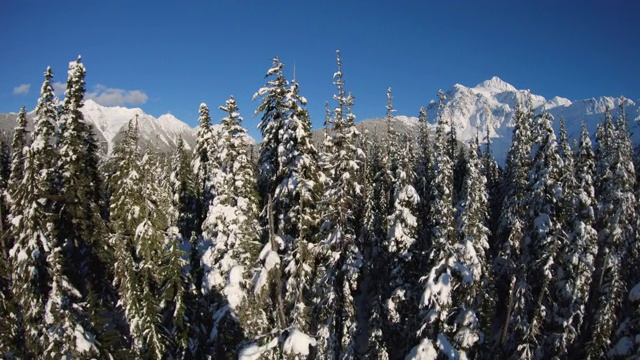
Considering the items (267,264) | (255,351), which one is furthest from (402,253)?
(255,351)

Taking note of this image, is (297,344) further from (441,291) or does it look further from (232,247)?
(232,247)

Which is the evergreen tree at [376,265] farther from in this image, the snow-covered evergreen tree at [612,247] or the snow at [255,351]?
the snow at [255,351]

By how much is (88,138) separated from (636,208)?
45362mm

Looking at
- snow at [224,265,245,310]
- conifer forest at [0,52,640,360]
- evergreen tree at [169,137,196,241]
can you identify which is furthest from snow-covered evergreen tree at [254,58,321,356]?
evergreen tree at [169,137,196,241]

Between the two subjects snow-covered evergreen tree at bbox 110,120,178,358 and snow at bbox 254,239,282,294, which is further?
snow-covered evergreen tree at bbox 110,120,178,358

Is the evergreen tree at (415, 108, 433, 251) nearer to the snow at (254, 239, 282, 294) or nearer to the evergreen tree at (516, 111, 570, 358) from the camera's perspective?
the evergreen tree at (516, 111, 570, 358)

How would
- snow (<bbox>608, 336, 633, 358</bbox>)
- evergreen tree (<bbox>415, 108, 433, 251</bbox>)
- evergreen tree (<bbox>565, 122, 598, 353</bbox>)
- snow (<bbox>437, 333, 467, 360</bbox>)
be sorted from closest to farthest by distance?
1. snow (<bbox>437, 333, 467, 360</bbox>)
2. snow (<bbox>608, 336, 633, 358</bbox>)
3. evergreen tree (<bbox>565, 122, 598, 353</bbox>)
4. evergreen tree (<bbox>415, 108, 433, 251</bbox>)

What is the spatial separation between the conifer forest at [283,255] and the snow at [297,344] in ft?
0.21

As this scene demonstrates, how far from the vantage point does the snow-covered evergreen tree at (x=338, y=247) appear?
21.1m

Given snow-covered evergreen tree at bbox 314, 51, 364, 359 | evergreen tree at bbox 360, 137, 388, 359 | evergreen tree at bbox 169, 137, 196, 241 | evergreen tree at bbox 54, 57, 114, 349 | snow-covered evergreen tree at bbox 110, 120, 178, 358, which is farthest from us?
evergreen tree at bbox 169, 137, 196, 241

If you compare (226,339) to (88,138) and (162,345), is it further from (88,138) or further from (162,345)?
(88,138)

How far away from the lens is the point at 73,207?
2578cm

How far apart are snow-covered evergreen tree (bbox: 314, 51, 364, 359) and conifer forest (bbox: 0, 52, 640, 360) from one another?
4.1 inches

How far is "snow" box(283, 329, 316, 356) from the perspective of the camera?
8.70m
